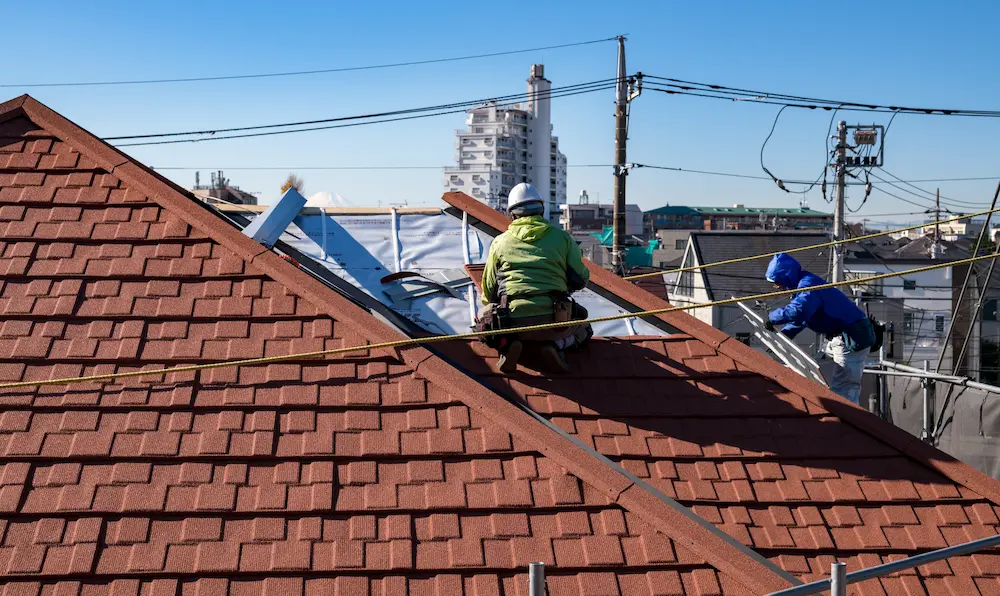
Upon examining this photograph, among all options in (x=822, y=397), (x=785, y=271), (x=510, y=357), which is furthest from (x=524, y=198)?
(x=785, y=271)

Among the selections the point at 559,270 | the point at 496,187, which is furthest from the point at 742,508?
the point at 496,187

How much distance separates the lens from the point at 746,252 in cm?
3509

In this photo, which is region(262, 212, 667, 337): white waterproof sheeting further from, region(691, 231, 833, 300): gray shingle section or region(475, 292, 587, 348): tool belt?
region(691, 231, 833, 300): gray shingle section

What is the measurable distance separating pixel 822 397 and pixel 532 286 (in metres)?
1.99

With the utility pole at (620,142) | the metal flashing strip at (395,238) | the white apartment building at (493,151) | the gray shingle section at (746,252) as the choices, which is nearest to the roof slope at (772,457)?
the metal flashing strip at (395,238)

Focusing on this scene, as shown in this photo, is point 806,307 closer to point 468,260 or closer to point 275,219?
point 468,260

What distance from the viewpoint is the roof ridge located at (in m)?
5.11

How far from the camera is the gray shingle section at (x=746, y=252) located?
33.2 m

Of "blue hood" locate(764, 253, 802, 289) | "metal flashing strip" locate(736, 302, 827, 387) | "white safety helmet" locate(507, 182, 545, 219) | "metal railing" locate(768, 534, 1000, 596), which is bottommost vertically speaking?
"metal railing" locate(768, 534, 1000, 596)

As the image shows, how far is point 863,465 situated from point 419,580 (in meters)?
2.77

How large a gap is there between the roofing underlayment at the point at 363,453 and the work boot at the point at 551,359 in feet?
0.31

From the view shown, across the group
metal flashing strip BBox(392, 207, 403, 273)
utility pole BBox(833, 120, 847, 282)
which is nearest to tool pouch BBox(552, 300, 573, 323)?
metal flashing strip BBox(392, 207, 403, 273)

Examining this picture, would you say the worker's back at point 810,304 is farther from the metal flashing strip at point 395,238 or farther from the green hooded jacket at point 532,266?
the metal flashing strip at point 395,238

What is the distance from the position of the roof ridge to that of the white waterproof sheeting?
0.20 meters
